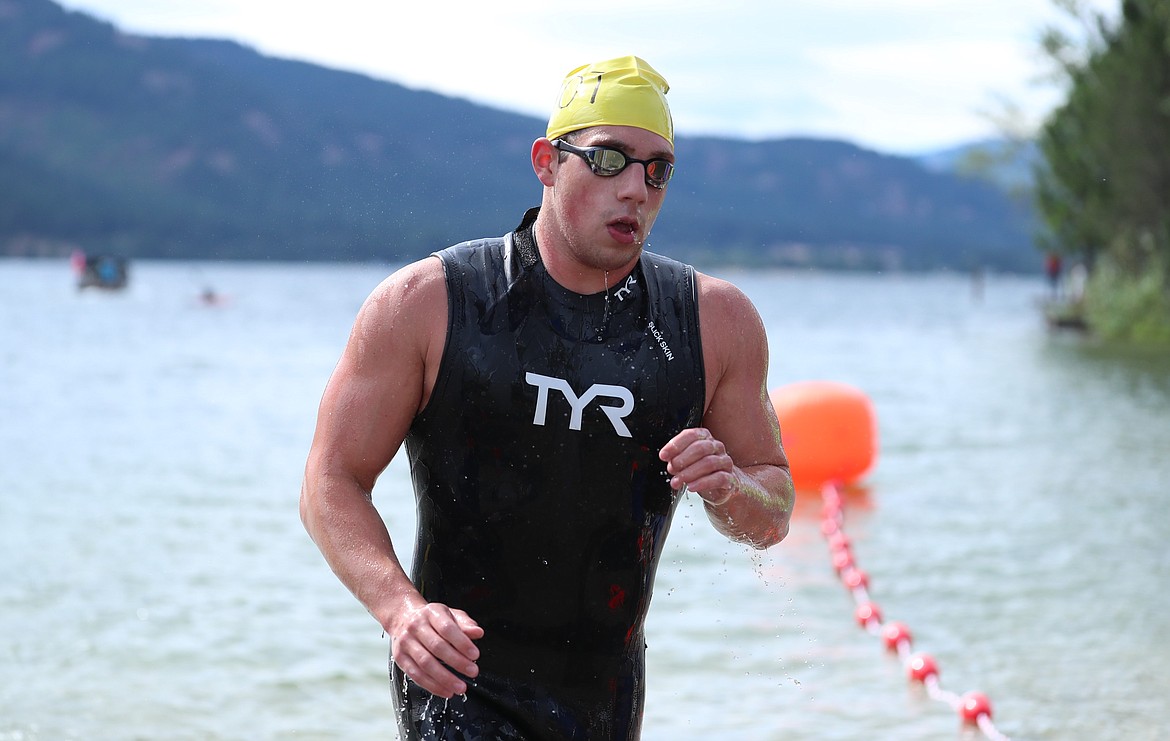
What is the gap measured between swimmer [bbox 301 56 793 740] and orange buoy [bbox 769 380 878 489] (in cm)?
954

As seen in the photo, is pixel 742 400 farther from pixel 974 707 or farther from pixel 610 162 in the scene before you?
pixel 974 707

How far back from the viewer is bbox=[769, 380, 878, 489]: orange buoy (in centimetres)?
1240

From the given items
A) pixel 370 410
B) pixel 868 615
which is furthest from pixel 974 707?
pixel 370 410

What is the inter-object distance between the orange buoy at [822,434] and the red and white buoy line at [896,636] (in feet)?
3.92

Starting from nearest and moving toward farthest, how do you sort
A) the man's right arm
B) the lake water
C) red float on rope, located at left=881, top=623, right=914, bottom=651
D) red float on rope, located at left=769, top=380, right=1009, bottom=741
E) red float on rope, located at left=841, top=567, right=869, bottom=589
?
1. the man's right arm
2. the lake water
3. red float on rope, located at left=881, top=623, right=914, bottom=651
4. red float on rope, located at left=841, top=567, right=869, bottom=589
5. red float on rope, located at left=769, top=380, right=1009, bottom=741

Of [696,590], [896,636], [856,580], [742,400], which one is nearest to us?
[742,400]

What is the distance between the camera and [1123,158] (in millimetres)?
35156

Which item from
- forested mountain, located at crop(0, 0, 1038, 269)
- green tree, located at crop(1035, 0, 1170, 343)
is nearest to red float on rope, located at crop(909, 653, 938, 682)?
forested mountain, located at crop(0, 0, 1038, 269)

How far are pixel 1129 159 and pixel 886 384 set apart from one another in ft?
44.3

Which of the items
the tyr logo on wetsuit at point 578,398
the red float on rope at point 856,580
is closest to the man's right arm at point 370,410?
the tyr logo on wetsuit at point 578,398

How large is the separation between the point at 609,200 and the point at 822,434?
9933 mm

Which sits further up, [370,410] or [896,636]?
[370,410]

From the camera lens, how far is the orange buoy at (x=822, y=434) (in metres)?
12.4

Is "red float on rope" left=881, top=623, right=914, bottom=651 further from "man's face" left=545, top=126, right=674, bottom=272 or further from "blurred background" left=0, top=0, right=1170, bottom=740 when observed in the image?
"man's face" left=545, top=126, right=674, bottom=272
